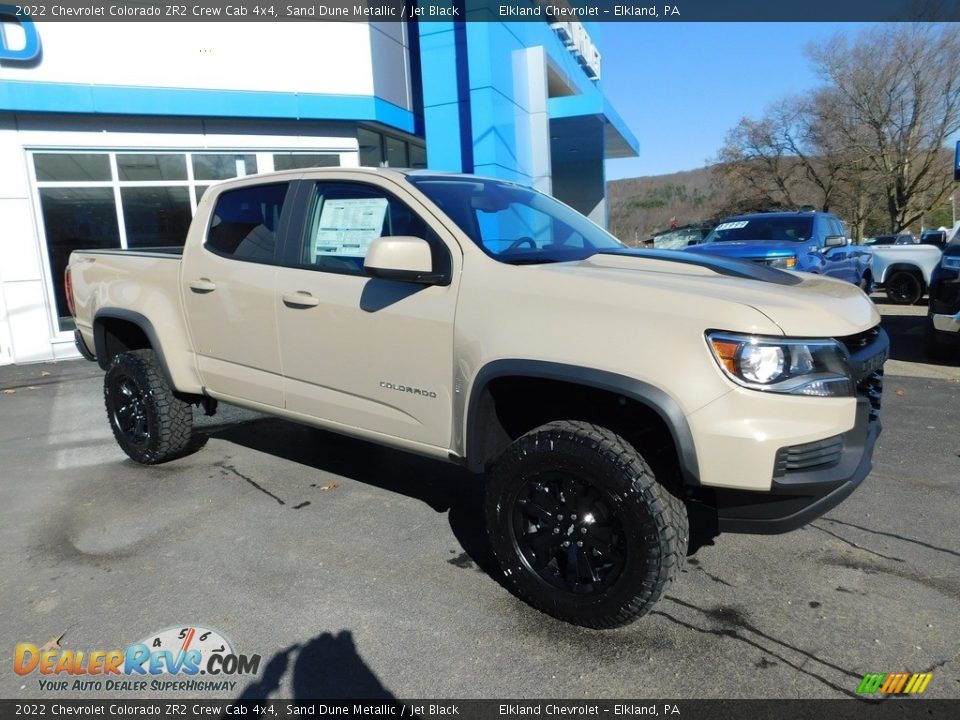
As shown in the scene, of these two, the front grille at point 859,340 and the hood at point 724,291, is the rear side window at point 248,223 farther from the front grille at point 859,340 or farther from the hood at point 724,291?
the front grille at point 859,340

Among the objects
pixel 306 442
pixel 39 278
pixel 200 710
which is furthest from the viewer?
pixel 39 278

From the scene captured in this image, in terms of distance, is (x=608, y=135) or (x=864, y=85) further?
(x=864, y=85)

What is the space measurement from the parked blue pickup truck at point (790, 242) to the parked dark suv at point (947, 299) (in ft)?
4.49

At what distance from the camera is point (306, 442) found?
5.51m

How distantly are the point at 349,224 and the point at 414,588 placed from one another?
6.18 ft

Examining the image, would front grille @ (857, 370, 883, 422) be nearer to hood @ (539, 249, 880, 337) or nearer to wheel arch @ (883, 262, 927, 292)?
hood @ (539, 249, 880, 337)

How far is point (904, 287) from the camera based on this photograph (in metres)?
13.8

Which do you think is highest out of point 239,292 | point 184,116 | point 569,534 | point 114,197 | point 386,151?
point 184,116

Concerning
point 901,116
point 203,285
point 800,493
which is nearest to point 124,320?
point 203,285

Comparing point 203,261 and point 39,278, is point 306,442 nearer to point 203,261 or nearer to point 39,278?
point 203,261

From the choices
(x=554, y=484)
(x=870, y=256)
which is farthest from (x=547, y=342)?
(x=870, y=256)

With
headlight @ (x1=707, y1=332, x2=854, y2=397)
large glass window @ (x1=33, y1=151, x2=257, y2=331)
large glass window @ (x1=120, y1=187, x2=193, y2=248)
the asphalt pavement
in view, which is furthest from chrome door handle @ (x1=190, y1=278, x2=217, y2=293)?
large glass window @ (x1=33, y1=151, x2=257, y2=331)

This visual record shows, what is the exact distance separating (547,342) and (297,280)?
63.3 inches

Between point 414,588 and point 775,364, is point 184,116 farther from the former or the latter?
point 775,364
